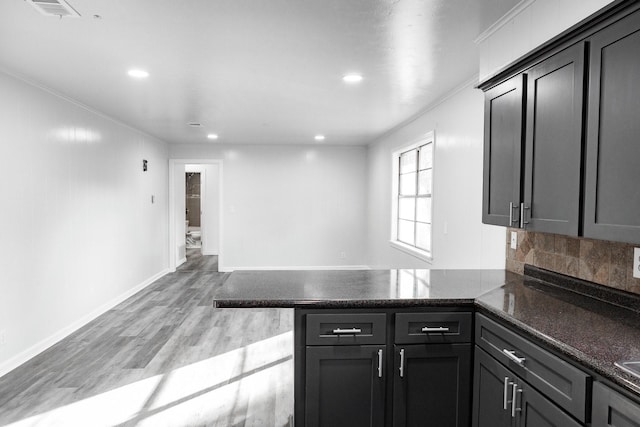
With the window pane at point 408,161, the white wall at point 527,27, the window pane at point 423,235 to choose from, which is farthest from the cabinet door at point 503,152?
the window pane at point 408,161

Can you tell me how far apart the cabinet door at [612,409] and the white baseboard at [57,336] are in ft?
12.4

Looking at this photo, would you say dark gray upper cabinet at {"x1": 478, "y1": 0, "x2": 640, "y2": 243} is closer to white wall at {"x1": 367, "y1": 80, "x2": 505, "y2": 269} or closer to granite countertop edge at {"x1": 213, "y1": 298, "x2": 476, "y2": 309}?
granite countertop edge at {"x1": 213, "y1": 298, "x2": 476, "y2": 309}

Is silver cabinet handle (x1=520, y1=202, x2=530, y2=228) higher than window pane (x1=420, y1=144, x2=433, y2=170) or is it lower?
lower

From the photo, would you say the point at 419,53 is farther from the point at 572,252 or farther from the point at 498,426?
the point at 498,426

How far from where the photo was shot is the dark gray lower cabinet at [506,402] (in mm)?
1395

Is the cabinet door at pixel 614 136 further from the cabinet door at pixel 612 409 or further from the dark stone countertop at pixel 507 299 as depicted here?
the cabinet door at pixel 612 409

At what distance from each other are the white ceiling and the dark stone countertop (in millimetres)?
1501

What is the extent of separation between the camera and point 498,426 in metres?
1.68

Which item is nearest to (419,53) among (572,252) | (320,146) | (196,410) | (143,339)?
(572,252)

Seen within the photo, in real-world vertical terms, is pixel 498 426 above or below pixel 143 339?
above

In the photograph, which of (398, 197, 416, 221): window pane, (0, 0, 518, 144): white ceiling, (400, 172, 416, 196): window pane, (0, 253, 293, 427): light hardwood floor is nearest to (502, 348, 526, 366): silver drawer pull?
(0, 253, 293, 427): light hardwood floor

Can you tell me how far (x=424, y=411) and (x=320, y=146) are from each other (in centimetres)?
589

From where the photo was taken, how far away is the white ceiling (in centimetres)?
214

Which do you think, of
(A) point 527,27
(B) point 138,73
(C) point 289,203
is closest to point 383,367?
(A) point 527,27
